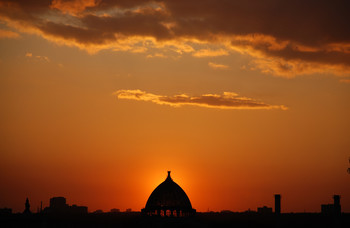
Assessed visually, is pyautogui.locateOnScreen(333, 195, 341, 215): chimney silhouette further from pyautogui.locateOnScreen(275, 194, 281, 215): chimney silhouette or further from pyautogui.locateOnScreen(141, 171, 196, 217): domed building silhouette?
pyautogui.locateOnScreen(141, 171, 196, 217): domed building silhouette

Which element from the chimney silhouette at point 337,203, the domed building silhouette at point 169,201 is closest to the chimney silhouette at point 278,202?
the chimney silhouette at point 337,203

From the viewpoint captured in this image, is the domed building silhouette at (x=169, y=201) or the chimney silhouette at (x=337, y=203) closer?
the domed building silhouette at (x=169, y=201)

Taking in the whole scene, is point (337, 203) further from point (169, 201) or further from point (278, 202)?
point (169, 201)

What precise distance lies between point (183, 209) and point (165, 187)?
348 centimetres

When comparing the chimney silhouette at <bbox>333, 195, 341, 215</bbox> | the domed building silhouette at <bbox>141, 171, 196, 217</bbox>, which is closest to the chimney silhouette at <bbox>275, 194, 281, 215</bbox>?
the chimney silhouette at <bbox>333, 195, 341, 215</bbox>

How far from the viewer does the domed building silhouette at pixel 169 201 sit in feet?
277

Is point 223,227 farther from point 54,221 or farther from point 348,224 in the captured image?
point 54,221

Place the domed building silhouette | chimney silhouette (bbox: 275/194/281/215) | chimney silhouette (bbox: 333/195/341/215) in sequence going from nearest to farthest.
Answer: the domed building silhouette, chimney silhouette (bbox: 333/195/341/215), chimney silhouette (bbox: 275/194/281/215)

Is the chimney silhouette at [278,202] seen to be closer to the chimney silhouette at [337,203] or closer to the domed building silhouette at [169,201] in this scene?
the chimney silhouette at [337,203]

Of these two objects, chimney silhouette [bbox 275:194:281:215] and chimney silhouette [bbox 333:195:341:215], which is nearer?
chimney silhouette [bbox 333:195:341:215]

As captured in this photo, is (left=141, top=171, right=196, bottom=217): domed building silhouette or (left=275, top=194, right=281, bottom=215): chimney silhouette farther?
(left=275, top=194, right=281, bottom=215): chimney silhouette

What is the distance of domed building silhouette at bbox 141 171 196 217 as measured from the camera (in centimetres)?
8438

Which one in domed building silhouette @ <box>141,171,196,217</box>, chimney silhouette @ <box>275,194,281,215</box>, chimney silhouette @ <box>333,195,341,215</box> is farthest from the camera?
chimney silhouette @ <box>275,194,281,215</box>

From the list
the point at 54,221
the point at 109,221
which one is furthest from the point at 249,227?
the point at 54,221
